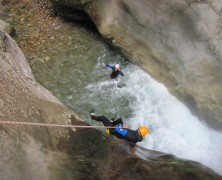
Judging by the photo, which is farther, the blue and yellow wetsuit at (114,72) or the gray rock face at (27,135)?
the blue and yellow wetsuit at (114,72)

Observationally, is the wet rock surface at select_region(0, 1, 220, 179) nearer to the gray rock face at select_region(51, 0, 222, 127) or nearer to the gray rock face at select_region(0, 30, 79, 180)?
the gray rock face at select_region(0, 30, 79, 180)

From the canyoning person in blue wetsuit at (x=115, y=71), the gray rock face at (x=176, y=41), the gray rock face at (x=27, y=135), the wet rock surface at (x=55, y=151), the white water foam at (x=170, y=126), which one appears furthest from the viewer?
the canyoning person in blue wetsuit at (x=115, y=71)

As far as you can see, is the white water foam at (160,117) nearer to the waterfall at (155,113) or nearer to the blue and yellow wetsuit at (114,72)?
the waterfall at (155,113)

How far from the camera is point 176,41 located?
9.26 metres

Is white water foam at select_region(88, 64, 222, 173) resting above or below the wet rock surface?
above

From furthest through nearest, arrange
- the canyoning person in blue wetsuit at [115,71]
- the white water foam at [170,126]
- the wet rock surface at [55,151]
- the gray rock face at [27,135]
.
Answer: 1. the canyoning person in blue wetsuit at [115,71]
2. the white water foam at [170,126]
3. the wet rock surface at [55,151]
4. the gray rock face at [27,135]

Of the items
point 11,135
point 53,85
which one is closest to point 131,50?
point 53,85

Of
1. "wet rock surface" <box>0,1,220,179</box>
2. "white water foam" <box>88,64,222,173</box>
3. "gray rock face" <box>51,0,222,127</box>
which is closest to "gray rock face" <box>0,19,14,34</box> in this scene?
"gray rock face" <box>51,0,222,127</box>

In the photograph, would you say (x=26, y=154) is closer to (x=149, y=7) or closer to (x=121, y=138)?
(x=121, y=138)

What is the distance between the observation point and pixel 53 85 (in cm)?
1059

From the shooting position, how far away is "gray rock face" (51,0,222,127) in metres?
8.45

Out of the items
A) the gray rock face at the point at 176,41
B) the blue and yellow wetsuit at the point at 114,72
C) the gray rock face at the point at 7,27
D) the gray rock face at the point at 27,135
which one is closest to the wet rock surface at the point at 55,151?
the gray rock face at the point at 27,135

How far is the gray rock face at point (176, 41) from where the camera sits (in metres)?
8.45

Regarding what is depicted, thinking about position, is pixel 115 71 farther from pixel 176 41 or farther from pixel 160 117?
pixel 176 41
